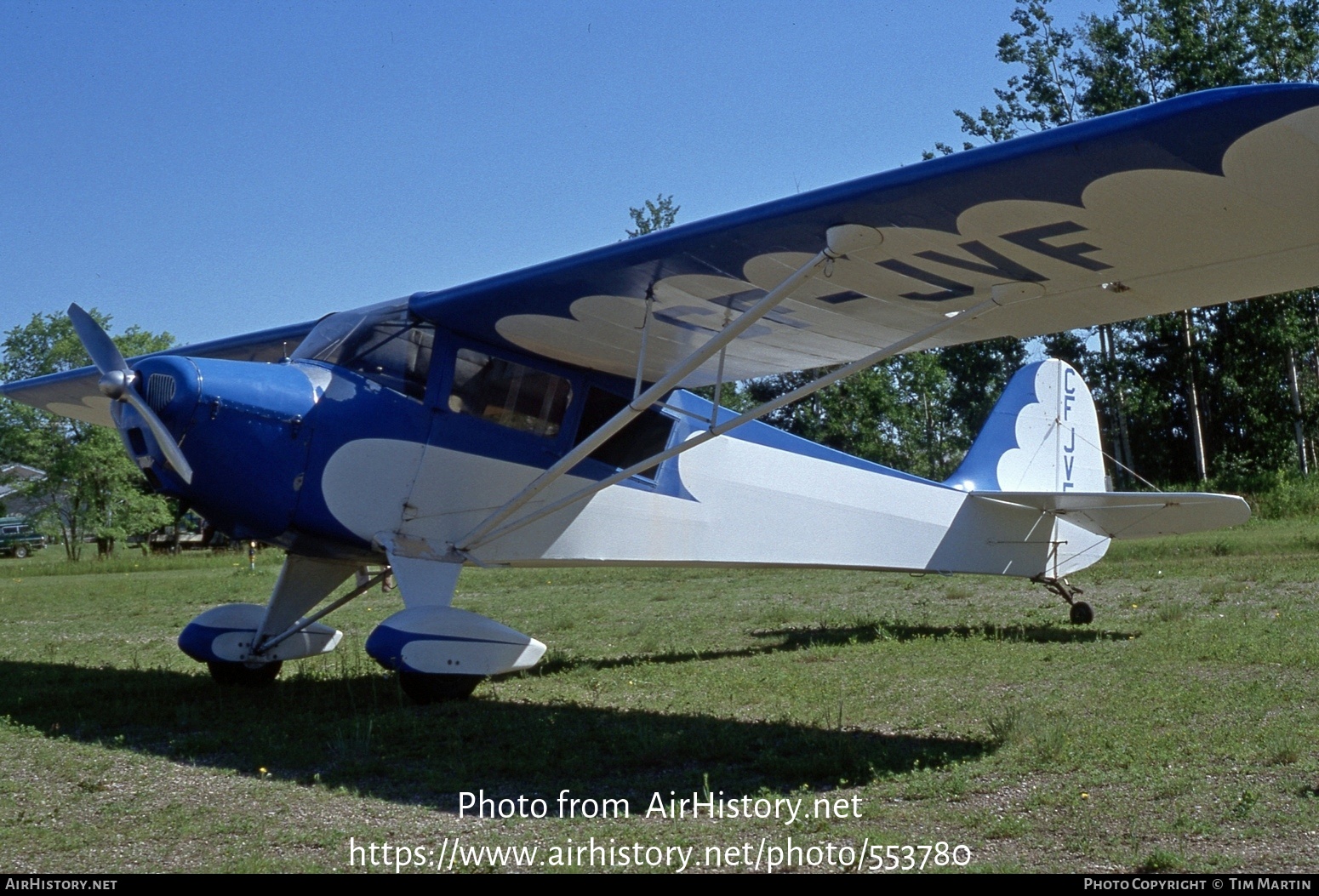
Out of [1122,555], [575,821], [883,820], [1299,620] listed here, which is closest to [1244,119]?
[883,820]

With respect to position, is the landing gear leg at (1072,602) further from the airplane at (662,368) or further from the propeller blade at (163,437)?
the propeller blade at (163,437)

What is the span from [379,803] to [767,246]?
3.26 m

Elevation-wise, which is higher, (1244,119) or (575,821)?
(1244,119)

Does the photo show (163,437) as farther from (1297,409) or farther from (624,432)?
(1297,409)

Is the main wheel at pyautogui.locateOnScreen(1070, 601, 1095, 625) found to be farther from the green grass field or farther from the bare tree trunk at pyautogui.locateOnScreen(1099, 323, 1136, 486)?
the bare tree trunk at pyautogui.locateOnScreen(1099, 323, 1136, 486)

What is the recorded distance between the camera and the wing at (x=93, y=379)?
9.10m

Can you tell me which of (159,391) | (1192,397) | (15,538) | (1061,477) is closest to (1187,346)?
(1192,397)

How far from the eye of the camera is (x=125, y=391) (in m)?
5.74

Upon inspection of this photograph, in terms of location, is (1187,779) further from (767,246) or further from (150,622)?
(150,622)

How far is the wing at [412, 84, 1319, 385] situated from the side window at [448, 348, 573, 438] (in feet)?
0.55

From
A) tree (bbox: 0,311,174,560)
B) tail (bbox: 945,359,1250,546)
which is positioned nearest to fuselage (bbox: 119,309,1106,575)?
tail (bbox: 945,359,1250,546)

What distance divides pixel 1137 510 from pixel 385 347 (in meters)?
6.79

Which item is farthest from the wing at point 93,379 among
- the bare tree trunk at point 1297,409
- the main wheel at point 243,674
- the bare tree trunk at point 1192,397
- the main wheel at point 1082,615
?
the bare tree trunk at point 1297,409

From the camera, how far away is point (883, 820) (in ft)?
13.1
